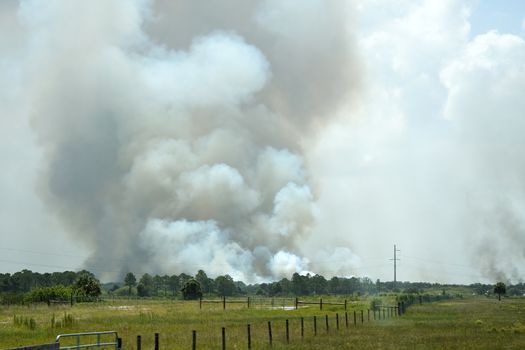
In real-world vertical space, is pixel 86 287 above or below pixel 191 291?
above

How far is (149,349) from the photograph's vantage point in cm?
3080

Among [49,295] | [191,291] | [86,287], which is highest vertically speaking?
[86,287]

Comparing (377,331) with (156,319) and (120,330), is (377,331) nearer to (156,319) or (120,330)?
(120,330)

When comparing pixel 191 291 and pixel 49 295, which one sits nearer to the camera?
pixel 49 295

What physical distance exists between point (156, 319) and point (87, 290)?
64666 millimetres

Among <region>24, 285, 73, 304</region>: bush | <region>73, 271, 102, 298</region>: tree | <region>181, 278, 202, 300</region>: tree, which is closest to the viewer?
<region>24, 285, 73, 304</region>: bush

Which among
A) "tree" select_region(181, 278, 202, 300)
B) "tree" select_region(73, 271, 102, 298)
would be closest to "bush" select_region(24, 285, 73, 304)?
"tree" select_region(73, 271, 102, 298)

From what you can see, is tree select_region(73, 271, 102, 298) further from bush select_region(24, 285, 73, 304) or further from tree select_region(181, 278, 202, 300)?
tree select_region(181, 278, 202, 300)

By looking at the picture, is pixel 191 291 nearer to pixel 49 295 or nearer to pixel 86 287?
pixel 86 287

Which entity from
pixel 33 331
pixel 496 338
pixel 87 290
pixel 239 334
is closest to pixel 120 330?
pixel 33 331

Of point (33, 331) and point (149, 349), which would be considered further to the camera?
point (33, 331)

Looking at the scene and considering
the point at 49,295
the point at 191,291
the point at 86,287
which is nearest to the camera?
the point at 49,295

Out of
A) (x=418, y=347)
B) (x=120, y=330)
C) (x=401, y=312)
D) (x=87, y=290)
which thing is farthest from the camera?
(x=87, y=290)

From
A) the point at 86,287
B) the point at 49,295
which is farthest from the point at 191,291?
the point at 49,295
